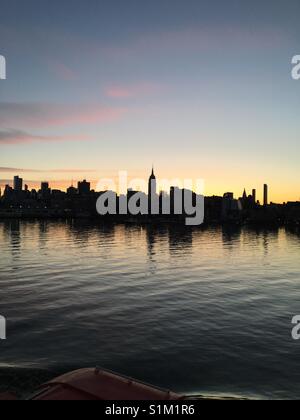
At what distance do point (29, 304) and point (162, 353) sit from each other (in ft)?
56.0

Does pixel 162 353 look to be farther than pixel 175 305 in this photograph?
No

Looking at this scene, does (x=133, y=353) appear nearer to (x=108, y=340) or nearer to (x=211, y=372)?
(x=108, y=340)

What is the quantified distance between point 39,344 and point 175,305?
15418 millimetres

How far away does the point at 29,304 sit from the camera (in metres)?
35.3

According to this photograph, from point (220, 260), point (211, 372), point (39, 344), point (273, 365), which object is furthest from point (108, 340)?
point (220, 260)

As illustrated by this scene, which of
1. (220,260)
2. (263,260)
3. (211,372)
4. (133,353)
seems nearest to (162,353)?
(133,353)

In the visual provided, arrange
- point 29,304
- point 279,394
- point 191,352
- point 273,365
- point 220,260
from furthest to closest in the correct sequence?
point 220,260
point 29,304
point 191,352
point 273,365
point 279,394

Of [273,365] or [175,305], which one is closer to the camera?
[273,365]

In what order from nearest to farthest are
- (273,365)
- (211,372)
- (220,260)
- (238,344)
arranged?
(211,372)
(273,365)
(238,344)
(220,260)

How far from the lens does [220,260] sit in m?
76.6
